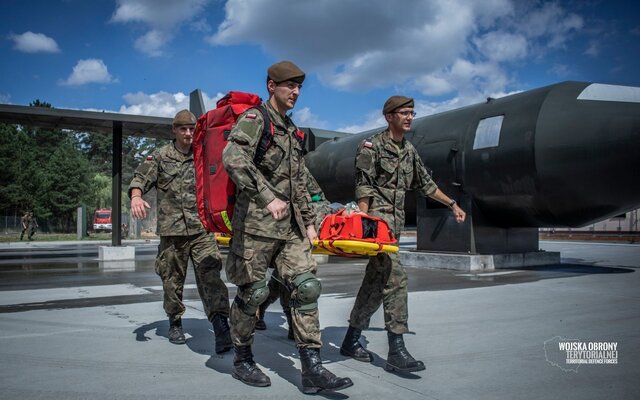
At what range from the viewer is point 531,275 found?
900cm

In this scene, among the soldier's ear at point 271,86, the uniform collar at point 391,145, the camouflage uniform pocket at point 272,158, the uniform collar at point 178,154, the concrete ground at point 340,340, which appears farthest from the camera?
the uniform collar at point 178,154

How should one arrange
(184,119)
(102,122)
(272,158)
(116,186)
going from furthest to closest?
1. (116,186)
2. (102,122)
3. (184,119)
4. (272,158)

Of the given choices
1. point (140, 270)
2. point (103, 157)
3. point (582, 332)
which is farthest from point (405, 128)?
point (103, 157)

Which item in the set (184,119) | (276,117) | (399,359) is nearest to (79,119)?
(184,119)

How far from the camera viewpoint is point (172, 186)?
481cm

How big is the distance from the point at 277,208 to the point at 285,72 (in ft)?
3.37

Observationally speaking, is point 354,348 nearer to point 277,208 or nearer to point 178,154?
point 277,208

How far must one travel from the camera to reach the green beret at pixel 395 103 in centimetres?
416

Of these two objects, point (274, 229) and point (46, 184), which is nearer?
point (274, 229)

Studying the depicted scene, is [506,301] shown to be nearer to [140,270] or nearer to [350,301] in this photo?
[350,301]

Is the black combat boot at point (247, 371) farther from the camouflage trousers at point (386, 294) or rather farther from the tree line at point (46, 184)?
the tree line at point (46, 184)

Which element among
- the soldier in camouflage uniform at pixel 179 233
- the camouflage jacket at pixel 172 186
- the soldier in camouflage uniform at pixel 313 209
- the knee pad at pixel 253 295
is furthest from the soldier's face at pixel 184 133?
the knee pad at pixel 253 295

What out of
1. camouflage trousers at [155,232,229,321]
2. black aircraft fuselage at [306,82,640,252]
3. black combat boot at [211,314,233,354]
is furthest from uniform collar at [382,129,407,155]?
black aircraft fuselage at [306,82,640,252]

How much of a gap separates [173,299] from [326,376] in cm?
206
